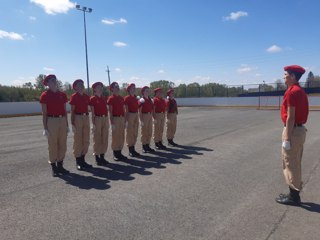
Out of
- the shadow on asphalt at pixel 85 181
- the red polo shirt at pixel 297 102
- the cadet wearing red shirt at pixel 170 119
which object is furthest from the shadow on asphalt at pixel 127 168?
the red polo shirt at pixel 297 102

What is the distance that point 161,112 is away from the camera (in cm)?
1138

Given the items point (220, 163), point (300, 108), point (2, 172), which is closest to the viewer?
point (300, 108)

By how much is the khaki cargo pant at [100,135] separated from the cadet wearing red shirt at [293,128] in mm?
4670

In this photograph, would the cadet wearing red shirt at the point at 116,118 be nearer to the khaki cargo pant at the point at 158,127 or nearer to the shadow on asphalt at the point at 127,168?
the shadow on asphalt at the point at 127,168

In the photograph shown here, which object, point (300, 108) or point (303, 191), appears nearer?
point (300, 108)

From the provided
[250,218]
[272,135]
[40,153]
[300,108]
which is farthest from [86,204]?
[272,135]

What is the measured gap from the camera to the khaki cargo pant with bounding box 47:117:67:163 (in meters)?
7.50

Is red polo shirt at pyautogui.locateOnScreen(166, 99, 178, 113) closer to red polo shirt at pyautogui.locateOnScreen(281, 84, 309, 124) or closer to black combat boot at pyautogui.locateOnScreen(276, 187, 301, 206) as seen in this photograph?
red polo shirt at pyautogui.locateOnScreen(281, 84, 309, 124)

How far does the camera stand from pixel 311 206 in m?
5.43

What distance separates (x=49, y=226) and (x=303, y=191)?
4469 millimetres

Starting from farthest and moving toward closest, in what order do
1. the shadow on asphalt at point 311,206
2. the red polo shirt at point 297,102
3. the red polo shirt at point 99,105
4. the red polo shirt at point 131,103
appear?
the red polo shirt at point 131,103, the red polo shirt at point 99,105, the red polo shirt at point 297,102, the shadow on asphalt at point 311,206

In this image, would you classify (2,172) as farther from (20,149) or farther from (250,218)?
(250,218)

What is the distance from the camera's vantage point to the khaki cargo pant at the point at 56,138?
7.50 metres

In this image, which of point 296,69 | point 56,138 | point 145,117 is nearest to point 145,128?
point 145,117
